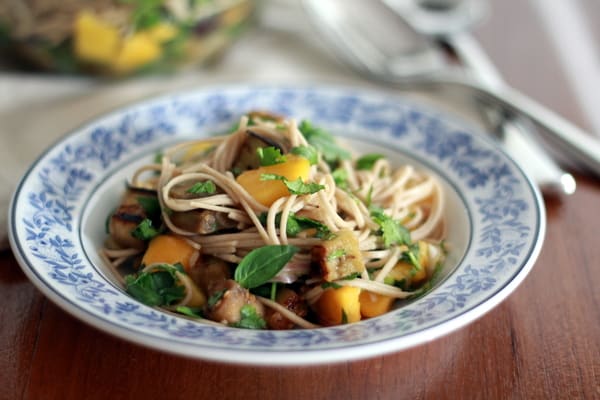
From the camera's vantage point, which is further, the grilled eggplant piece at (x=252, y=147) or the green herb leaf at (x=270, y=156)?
the grilled eggplant piece at (x=252, y=147)

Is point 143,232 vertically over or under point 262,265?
under

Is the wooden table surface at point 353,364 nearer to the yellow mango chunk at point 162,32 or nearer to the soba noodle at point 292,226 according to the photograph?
the soba noodle at point 292,226

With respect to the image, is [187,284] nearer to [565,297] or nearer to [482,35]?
[565,297]

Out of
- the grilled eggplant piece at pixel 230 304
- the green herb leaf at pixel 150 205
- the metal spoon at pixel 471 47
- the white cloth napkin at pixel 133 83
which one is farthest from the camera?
the white cloth napkin at pixel 133 83

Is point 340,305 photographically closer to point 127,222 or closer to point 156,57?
point 127,222

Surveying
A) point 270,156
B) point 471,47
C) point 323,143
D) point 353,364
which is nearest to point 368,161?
point 323,143

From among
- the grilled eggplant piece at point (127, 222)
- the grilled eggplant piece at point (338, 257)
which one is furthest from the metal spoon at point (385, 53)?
the grilled eggplant piece at point (127, 222)

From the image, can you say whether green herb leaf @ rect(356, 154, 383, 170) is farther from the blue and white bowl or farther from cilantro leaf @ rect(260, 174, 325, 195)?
cilantro leaf @ rect(260, 174, 325, 195)
